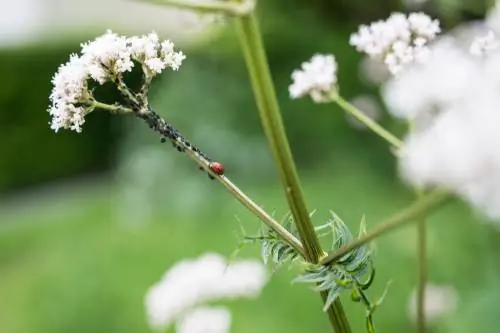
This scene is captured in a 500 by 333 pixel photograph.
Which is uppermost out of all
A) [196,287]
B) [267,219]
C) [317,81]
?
[196,287]

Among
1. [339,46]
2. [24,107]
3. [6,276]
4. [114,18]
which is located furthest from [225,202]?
[114,18]

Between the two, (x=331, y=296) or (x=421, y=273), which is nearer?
(x=331, y=296)

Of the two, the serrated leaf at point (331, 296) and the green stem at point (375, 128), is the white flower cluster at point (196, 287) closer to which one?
the green stem at point (375, 128)

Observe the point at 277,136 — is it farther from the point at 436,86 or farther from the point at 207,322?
the point at 207,322

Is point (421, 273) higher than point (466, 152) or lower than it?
higher

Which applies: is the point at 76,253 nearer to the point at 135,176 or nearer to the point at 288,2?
the point at 135,176

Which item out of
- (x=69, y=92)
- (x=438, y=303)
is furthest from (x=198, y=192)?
(x=69, y=92)

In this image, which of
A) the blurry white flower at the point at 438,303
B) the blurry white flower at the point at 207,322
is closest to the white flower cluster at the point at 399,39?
the blurry white flower at the point at 207,322
